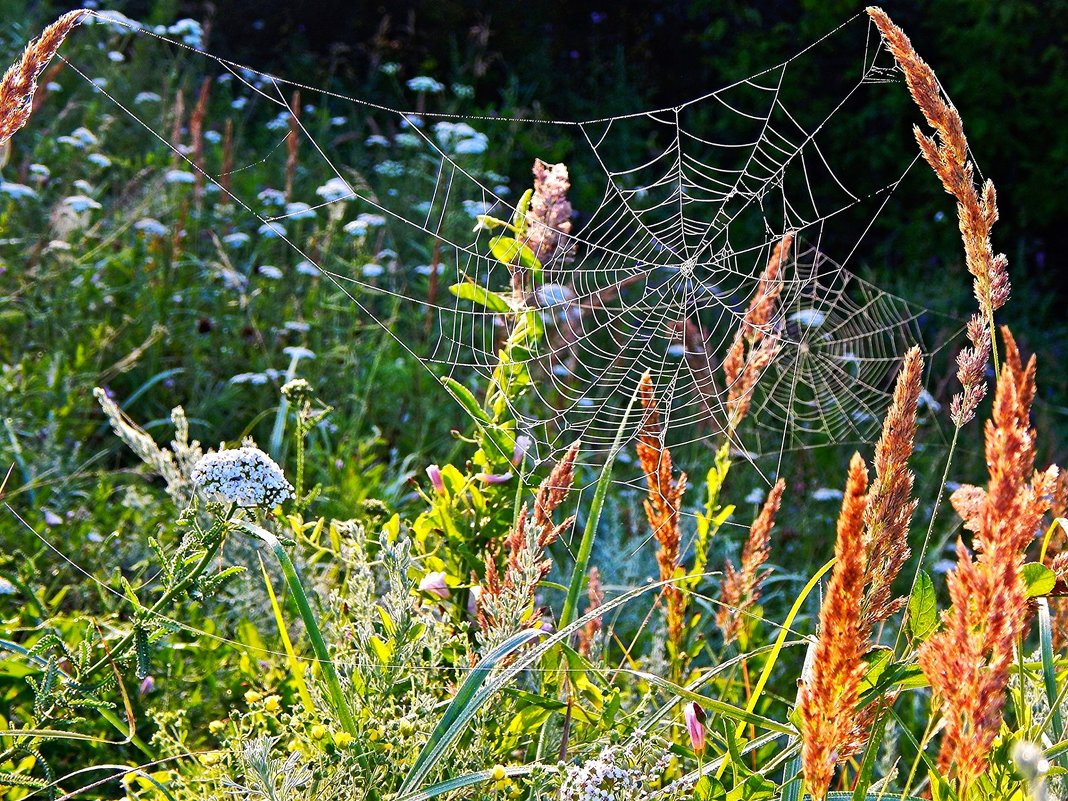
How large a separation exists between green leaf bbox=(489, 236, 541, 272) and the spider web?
0.15 ft

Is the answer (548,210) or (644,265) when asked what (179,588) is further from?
(644,265)

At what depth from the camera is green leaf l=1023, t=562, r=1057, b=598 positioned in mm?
1152

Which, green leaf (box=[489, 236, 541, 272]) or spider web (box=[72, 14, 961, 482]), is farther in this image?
spider web (box=[72, 14, 961, 482])

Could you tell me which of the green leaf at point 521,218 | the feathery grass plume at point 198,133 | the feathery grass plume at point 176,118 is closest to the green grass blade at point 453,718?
the green leaf at point 521,218

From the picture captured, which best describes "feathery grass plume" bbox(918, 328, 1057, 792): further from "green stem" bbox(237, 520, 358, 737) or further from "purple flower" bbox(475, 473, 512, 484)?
"purple flower" bbox(475, 473, 512, 484)

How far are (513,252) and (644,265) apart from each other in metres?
0.53

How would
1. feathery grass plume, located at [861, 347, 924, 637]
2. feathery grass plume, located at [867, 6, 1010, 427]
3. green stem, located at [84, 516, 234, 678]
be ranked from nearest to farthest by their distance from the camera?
1. feathery grass plume, located at [861, 347, 924, 637]
2. feathery grass plume, located at [867, 6, 1010, 427]
3. green stem, located at [84, 516, 234, 678]

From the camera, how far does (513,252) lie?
1561 millimetres

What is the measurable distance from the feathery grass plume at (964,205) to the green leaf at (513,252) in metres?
0.58

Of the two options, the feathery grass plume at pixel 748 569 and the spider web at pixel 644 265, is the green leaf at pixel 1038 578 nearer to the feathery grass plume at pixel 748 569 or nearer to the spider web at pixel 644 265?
the feathery grass plume at pixel 748 569

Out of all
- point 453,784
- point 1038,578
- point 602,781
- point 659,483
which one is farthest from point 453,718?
A: point 1038,578

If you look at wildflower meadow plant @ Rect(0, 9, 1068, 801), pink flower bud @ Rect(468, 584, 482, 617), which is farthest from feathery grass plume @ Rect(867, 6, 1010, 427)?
pink flower bud @ Rect(468, 584, 482, 617)

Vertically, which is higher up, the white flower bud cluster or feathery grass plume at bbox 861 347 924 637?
feathery grass plume at bbox 861 347 924 637

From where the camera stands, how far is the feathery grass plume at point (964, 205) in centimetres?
109
